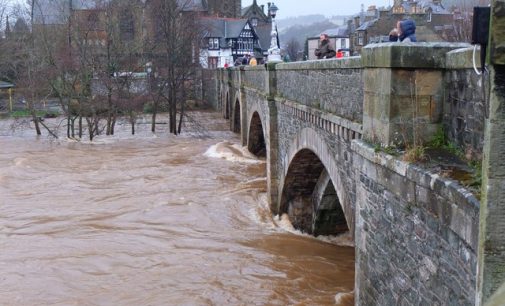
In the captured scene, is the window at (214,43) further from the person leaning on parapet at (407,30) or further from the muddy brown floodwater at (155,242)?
the person leaning on parapet at (407,30)

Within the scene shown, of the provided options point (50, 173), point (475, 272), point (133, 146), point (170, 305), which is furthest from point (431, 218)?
point (133, 146)

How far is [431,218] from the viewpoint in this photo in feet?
15.3

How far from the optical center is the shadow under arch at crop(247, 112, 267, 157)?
23594mm

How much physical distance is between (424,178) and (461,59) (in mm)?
1113

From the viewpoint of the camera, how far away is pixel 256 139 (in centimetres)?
2508

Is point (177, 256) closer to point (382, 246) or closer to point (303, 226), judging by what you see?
point (303, 226)

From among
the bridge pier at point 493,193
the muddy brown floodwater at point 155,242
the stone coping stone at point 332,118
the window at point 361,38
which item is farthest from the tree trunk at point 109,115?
the bridge pier at point 493,193

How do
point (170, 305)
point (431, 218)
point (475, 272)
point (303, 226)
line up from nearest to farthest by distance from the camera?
1. point (475, 272)
2. point (431, 218)
3. point (170, 305)
4. point (303, 226)

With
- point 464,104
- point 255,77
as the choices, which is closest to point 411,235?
point 464,104

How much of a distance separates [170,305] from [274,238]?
13.8 feet

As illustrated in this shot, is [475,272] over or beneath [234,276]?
over

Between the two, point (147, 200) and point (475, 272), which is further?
point (147, 200)

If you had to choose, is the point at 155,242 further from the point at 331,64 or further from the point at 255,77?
the point at 255,77

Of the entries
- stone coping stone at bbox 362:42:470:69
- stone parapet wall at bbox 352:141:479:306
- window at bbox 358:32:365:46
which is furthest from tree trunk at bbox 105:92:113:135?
stone coping stone at bbox 362:42:470:69
